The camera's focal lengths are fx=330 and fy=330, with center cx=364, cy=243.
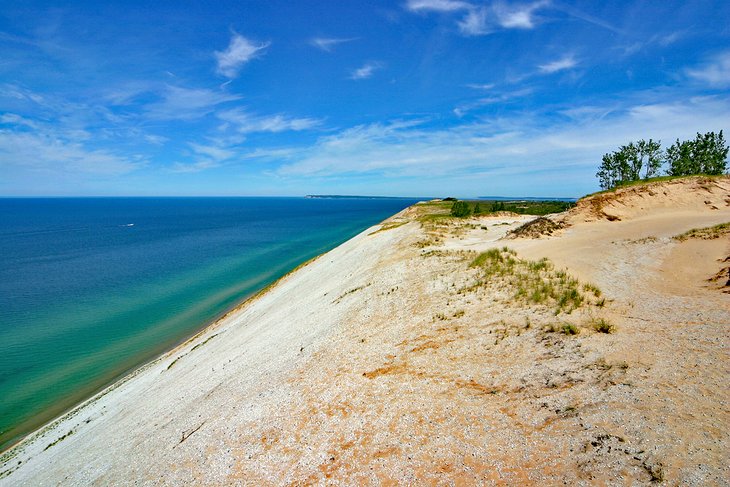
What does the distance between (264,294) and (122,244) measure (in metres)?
65.7

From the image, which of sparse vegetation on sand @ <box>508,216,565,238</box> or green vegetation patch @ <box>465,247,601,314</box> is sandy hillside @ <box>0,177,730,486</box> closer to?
green vegetation patch @ <box>465,247,601,314</box>

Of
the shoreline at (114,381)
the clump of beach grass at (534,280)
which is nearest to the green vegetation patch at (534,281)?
the clump of beach grass at (534,280)

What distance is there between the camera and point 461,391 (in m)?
9.77

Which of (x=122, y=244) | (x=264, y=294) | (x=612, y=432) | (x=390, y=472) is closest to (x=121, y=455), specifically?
(x=390, y=472)

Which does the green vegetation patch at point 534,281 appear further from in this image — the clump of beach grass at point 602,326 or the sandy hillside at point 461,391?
the clump of beach grass at point 602,326

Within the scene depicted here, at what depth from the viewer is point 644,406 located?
296 inches

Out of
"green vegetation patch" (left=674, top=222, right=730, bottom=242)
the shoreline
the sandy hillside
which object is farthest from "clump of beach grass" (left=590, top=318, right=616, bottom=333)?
the shoreline

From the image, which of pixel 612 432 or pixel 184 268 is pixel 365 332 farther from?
pixel 184 268

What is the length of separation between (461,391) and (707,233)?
20933 mm

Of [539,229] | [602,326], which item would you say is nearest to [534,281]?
[602,326]

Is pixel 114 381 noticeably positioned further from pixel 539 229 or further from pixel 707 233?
pixel 707 233

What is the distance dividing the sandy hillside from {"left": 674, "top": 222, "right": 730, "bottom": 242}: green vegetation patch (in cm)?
37

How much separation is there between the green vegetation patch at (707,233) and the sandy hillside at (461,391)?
0.37 m

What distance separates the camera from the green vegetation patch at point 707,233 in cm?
1912
